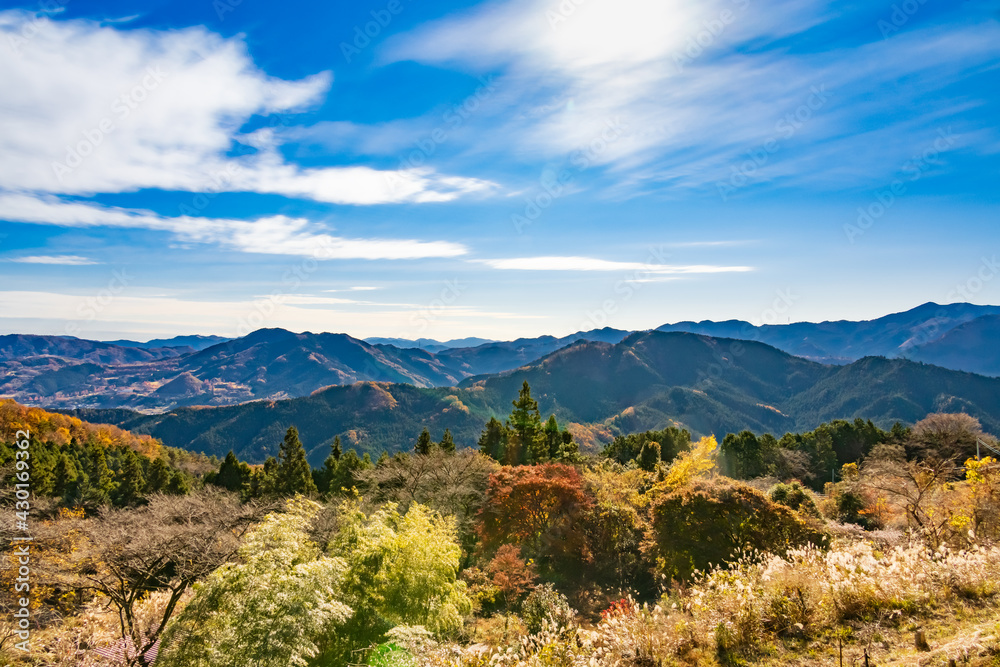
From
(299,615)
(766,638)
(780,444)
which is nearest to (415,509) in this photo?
(299,615)

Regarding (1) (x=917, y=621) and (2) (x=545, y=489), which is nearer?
(1) (x=917, y=621)

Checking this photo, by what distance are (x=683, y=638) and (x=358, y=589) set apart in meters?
11.2

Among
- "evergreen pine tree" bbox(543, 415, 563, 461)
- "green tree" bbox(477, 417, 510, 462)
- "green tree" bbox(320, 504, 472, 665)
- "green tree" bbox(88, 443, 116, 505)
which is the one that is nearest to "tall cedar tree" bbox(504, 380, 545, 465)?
"evergreen pine tree" bbox(543, 415, 563, 461)

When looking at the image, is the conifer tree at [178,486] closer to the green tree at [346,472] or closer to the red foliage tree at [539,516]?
the green tree at [346,472]

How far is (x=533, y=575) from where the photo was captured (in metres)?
23.5

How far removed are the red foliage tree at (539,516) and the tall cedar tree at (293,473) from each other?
26148mm

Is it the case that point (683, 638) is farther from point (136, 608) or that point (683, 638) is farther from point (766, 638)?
point (136, 608)

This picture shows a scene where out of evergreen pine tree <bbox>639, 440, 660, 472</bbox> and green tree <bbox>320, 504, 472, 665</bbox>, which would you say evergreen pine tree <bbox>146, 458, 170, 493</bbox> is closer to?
green tree <bbox>320, 504, 472, 665</bbox>

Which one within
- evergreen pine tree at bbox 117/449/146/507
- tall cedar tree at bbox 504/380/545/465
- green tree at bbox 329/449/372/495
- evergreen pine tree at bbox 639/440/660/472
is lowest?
evergreen pine tree at bbox 117/449/146/507

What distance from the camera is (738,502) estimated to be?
707 inches

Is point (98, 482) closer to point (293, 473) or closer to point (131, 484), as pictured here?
point (131, 484)

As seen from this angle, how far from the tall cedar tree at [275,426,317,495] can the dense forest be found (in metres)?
13.5

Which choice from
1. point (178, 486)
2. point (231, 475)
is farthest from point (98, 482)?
point (231, 475)

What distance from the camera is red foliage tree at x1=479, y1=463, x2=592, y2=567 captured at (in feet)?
82.5
